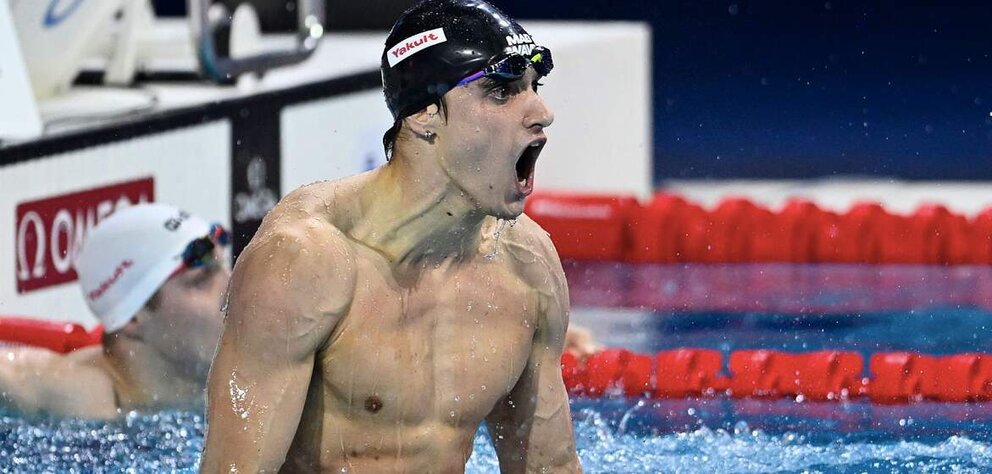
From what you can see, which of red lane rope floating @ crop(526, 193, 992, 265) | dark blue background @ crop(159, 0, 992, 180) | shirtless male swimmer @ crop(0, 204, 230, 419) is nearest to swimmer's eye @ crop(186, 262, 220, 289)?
shirtless male swimmer @ crop(0, 204, 230, 419)

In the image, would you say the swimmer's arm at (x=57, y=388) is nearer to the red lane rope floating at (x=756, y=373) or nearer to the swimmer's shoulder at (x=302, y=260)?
the red lane rope floating at (x=756, y=373)

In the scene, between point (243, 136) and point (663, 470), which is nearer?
point (663, 470)

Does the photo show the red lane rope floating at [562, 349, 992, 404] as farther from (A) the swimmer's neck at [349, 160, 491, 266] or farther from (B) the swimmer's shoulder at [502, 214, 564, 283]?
(A) the swimmer's neck at [349, 160, 491, 266]

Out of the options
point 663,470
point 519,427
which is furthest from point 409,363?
point 663,470

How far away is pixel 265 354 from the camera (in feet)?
6.41

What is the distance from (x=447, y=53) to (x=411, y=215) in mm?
214

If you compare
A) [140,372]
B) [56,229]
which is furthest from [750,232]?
[140,372]

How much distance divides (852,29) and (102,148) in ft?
A: 14.6

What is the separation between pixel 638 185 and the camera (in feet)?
22.4

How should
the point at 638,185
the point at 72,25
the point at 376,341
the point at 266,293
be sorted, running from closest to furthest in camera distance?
the point at 266,293
the point at 376,341
the point at 72,25
the point at 638,185

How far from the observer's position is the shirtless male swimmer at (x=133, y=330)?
3514 millimetres

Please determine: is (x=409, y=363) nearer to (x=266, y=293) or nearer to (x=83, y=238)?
(x=266, y=293)

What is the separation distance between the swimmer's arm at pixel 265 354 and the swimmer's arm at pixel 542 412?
0.36 metres

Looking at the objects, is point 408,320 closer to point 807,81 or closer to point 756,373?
point 756,373
